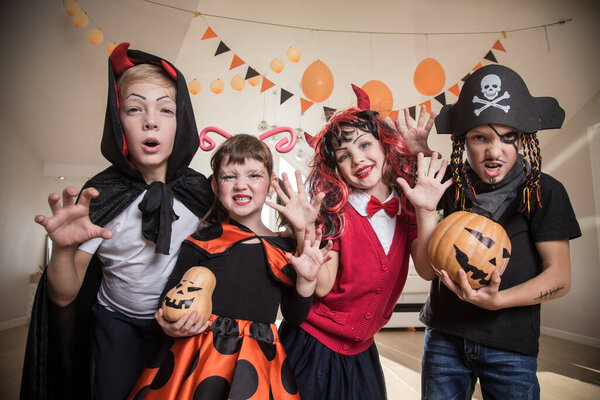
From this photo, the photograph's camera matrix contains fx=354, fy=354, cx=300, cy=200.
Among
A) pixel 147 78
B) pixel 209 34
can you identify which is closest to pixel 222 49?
pixel 209 34

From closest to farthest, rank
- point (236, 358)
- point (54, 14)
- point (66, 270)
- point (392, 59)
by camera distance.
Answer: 1. point (236, 358)
2. point (66, 270)
3. point (54, 14)
4. point (392, 59)

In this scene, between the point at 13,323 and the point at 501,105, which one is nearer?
the point at 501,105

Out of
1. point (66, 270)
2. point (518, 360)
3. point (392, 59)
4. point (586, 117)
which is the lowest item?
point (518, 360)

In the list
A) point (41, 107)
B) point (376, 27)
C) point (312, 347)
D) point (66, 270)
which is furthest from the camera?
point (376, 27)

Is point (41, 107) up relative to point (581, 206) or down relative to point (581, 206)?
up

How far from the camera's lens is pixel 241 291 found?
137 centimetres

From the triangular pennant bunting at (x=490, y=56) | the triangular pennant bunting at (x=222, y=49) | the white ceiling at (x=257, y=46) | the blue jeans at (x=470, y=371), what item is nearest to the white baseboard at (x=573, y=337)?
the white ceiling at (x=257, y=46)

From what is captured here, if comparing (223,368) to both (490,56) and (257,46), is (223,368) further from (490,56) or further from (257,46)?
(490,56)

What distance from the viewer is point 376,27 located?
4738mm

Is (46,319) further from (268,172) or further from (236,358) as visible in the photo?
(268,172)

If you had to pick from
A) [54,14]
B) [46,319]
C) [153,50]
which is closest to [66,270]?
[46,319]

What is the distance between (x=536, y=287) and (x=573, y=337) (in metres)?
4.31

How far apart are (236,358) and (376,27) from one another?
4.70 meters

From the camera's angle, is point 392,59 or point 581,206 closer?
point 581,206
